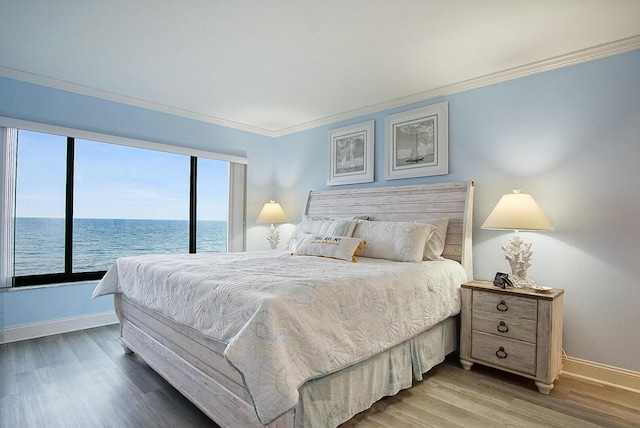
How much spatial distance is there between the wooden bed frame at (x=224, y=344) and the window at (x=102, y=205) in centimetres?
116

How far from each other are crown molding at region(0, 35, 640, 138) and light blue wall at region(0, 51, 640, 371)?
0.06 m

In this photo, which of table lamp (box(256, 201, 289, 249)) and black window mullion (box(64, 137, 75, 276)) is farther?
table lamp (box(256, 201, 289, 249))

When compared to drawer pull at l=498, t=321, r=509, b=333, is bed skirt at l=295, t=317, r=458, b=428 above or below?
below

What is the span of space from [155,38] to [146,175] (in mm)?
3291

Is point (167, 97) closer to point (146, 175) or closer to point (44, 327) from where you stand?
point (146, 175)

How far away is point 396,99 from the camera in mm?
3691

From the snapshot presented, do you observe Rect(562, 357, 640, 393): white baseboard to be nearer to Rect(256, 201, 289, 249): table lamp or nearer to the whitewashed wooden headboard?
the whitewashed wooden headboard

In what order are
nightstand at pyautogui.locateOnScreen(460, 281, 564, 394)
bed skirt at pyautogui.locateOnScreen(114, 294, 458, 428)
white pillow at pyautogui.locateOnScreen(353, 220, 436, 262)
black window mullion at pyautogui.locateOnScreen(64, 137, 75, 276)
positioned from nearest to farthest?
1. bed skirt at pyautogui.locateOnScreen(114, 294, 458, 428)
2. nightstand at pyautogui.locateOnScreen(460, 281, 564, 394)
3. white pillow at pyautogui.locateOnScreen(353, 220, 436, 262)
4. black window mullion at pyautogui.locateOnScreen(64, 137, 75, 276)

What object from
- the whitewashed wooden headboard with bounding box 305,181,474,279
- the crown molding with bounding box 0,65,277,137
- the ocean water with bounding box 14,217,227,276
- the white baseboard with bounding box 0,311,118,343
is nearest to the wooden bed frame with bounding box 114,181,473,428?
the whitewashed wooden headboard with bounding box 305,181,474,279

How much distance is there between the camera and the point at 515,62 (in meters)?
2.79

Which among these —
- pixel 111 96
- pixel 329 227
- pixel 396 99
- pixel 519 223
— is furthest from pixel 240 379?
pixel 111 96

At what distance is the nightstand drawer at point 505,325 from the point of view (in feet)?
7.70

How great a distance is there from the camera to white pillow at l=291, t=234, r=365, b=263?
116 inches

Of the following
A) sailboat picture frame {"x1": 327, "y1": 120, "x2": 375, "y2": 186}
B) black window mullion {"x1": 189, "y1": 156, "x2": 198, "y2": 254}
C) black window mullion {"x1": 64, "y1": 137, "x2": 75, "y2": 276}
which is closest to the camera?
black window mullion {"x1": 64, "y1": 137, "x2": 75, "y2": 276}
